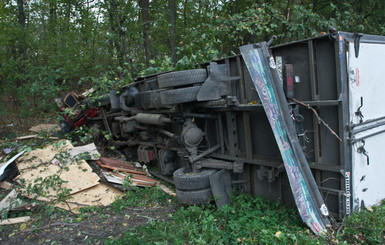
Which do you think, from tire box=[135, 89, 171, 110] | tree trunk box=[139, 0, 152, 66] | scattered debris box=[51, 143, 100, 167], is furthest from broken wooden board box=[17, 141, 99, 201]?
tree trunk box=[139, 0, 152, 66]

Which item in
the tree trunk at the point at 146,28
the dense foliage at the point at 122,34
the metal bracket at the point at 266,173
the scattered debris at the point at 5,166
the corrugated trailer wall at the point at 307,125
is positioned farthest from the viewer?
the tree trunk at the point at 146,28

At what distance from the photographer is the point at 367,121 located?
3887 millimetres

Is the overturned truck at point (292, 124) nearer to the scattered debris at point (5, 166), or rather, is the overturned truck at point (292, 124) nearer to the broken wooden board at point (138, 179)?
the broken wooden board at point (138, 179)

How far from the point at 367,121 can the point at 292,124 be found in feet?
3.66

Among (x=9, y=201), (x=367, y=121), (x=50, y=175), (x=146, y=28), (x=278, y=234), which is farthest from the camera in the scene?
(x=146, y=28)

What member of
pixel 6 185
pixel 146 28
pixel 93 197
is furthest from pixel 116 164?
pixel 146 28

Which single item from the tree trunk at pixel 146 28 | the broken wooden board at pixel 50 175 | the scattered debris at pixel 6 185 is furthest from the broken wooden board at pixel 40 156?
the tree trunk at pixel 146 28

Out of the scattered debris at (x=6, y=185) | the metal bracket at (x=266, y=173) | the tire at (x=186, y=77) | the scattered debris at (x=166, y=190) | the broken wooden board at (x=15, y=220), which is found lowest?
the scattered debris at (x=166, y=190)

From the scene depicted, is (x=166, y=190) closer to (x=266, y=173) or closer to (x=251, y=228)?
(x=266, y=173)

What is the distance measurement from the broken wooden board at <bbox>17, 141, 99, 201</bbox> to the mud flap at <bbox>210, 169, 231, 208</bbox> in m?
2.32

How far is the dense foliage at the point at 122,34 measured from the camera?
29.5 ft

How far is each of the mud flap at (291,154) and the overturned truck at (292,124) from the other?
1 cm

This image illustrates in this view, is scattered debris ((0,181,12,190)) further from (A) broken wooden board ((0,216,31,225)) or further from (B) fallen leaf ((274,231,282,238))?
(B) fallen leaf ((274,231,282,238))

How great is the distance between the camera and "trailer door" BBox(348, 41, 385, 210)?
11.9ft
